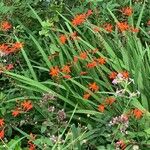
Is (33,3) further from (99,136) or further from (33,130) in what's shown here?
(99,136)

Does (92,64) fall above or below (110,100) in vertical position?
above

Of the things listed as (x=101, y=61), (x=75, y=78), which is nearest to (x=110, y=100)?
(x=101, y=61)

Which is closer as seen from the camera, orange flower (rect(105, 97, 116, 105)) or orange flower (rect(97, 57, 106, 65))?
orange flower (rect(105, 97, 116, 105))

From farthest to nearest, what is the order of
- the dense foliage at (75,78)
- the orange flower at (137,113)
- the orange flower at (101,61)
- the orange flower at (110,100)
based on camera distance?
the orange flower at (101,61) → the orange flower at (110,100) → the dense foliage at (75,78) → the orange flower at (137,113)

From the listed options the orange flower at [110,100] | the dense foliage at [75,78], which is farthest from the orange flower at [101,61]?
the orange flower at [110,100]

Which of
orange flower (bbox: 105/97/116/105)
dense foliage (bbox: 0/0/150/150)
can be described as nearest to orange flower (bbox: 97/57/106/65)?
dense foliage (bbox: 0/0/150/150)

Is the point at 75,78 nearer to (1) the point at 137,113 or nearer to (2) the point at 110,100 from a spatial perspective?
(2) the point at 110,100

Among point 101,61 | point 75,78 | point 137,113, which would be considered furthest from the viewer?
point 75,78

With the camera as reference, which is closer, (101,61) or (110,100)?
(110,100)

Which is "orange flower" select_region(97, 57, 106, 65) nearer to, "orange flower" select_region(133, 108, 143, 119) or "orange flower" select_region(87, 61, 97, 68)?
"orange flower" select_region(87, 61, 97, 68)

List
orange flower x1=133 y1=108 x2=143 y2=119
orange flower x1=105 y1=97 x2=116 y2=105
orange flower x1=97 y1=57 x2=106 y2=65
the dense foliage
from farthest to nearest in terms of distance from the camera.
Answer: orange flower x1=97 y1=57 x2=106 y2=65 → orange flower x1=105 y1=97 x2=116 y2=105 → the dense foliage → orange flower x1=133 y1=108 x2=143 y2=119

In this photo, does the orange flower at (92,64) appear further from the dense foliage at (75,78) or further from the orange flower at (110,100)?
the orange flower at (110,100)

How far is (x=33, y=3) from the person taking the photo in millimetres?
4289

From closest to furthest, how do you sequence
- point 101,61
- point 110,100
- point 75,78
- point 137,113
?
point 137,113
point 110,100
point 101,61
point 75,78
